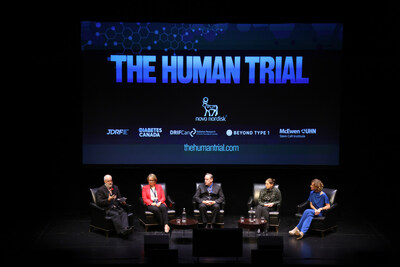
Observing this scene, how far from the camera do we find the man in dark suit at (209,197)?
8227mm

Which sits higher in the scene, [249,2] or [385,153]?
[249,2]

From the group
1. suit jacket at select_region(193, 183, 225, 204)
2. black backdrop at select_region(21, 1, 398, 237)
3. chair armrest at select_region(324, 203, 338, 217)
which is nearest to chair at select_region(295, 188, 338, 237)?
chair armrest at select_region(324, 203, 338, 217)

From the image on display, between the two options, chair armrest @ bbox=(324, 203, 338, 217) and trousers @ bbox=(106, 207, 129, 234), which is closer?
trousers @ bbox=(106, 207, 129, 234)

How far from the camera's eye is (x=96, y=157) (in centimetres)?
892

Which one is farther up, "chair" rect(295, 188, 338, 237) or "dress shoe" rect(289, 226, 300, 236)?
"chair" rect(295, 188, 338, 237)

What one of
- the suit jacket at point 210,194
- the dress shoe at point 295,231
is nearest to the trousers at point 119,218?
the suit jacket at point 210,194

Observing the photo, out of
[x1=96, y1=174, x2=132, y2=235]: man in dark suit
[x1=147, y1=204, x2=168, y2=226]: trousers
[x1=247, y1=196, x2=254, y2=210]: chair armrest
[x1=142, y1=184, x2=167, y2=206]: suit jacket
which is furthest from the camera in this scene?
[x1=247, y1=196, x2=254, y2=210]: chair armrest

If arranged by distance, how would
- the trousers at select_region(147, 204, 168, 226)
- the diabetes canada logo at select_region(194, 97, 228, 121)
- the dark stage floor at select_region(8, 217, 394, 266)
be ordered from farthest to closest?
the diabetes canada logo at select_region(194, 97, 228, 121)
the trousers at select_region(147, 204, 168, 226)
the dark stage floor at select_region(8, 217, 394, 266)

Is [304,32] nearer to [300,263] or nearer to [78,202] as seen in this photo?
[300,263]

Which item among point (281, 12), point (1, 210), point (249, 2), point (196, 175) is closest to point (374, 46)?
point (281, 12)

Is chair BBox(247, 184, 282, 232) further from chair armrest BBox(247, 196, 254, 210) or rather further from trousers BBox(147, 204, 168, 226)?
trousers BBox(147, 204, 168, 226)

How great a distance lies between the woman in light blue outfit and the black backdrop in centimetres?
103

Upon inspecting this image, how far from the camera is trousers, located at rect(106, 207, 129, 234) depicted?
7.73 meters

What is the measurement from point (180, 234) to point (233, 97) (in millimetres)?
2690
